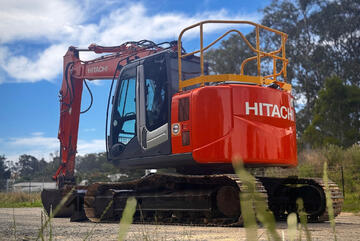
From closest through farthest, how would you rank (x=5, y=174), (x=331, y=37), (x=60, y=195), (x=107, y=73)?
1. (x=60, y=195)
2. (x=107, y=73)
3. (x=331, y=37)
4. (x=5, y=174)

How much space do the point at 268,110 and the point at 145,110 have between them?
2.15 metres

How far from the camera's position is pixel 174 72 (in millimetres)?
7980

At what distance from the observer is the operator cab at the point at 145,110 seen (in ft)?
25.5

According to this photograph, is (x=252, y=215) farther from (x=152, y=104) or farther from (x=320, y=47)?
(x=320, y=47)

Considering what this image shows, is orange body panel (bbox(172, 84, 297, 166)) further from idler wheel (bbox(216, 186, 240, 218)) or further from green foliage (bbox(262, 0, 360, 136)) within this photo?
green foliage (bbox(262, 0, 360, 136))

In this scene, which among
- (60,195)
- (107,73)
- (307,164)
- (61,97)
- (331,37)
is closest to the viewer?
(60,195)

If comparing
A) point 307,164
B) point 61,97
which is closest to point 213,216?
point 61,97

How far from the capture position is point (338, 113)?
29.2 meters

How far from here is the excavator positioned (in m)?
7.05

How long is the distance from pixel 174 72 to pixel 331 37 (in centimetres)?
3370

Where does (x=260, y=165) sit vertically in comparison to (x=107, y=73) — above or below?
below

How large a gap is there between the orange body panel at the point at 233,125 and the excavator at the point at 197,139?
15 mm

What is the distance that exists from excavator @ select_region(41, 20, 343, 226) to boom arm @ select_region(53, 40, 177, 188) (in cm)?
179

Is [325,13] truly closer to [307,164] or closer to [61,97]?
[307,164]
